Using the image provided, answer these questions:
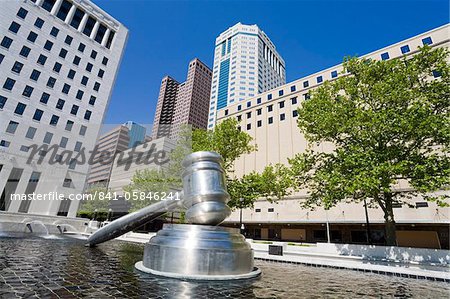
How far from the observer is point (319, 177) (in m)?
11.9

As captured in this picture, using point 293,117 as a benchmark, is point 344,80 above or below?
below

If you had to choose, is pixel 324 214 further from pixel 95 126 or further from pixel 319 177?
pixel 95 126

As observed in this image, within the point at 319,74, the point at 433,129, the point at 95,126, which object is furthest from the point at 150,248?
the point at 319,74

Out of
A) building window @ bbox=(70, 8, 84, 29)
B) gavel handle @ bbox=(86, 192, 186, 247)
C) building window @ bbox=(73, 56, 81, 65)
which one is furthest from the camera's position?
building window @ bbox=(70, 8, 84, 29)

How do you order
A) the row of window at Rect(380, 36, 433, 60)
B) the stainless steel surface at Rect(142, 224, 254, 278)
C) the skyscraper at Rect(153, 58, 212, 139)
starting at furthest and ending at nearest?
the skyscraper at Rect(153, 58, 212, 139), the row of window at Rect(380, 36, 433, 60), the stainless steel surface at Rect(142, 224, 254, 278)

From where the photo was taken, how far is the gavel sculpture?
451 cm

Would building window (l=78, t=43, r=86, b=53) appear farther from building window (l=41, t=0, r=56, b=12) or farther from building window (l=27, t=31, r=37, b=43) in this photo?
building window (l=41, t=0, r=56, b=12)

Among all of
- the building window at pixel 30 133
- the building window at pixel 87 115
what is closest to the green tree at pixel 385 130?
the building window at pixel 30 133

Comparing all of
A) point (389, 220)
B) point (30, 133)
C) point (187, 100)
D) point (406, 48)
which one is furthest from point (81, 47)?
point (187, 100)

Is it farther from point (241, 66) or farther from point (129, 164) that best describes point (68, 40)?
point (241, 66)

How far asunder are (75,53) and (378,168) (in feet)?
133

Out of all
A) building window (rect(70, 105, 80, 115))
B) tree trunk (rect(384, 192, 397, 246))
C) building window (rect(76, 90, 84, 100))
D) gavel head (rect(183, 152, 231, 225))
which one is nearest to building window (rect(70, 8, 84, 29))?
building window (rect(76, 90, 84, 100))

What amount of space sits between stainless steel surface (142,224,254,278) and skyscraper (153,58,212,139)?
11858cm

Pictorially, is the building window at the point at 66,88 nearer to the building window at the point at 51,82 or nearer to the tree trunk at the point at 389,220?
the building window at the point at 51,82
